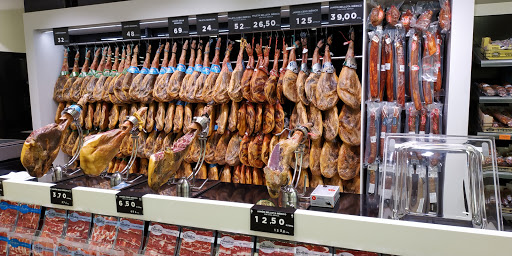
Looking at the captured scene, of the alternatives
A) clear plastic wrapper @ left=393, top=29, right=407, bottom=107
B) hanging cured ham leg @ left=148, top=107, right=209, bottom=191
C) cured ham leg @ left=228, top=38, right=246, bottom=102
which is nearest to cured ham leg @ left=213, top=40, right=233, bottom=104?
cured ham leg @ left=228, top=38, right=246, bottom=102

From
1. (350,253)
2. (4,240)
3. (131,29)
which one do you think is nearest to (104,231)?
(4,240)

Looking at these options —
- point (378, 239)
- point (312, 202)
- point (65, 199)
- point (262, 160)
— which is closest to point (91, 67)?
point (262, 160)

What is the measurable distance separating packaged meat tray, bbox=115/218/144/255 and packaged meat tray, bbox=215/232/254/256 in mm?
413

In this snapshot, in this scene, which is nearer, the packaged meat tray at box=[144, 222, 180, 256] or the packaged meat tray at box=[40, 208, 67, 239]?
the packaged meat tray at box=[144, 222, 180, 256]

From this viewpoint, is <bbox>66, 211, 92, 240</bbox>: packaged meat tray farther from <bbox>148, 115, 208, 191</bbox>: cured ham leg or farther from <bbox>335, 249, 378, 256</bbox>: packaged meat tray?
<bbox>335, 249, 378, 256</bbox>: packaged meat tray

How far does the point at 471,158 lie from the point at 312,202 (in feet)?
2.31

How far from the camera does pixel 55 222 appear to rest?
1.97 meters

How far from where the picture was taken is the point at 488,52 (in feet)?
11.2

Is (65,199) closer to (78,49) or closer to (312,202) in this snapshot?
(312,202)

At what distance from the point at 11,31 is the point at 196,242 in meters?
5.65

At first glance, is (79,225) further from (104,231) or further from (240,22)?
(240,22)

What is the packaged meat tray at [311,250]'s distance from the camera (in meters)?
1.49

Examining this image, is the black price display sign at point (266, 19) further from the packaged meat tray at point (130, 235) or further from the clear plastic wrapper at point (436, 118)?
the packaged meat tray at point (130, 235)

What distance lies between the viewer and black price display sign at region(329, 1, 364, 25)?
3.35 m
